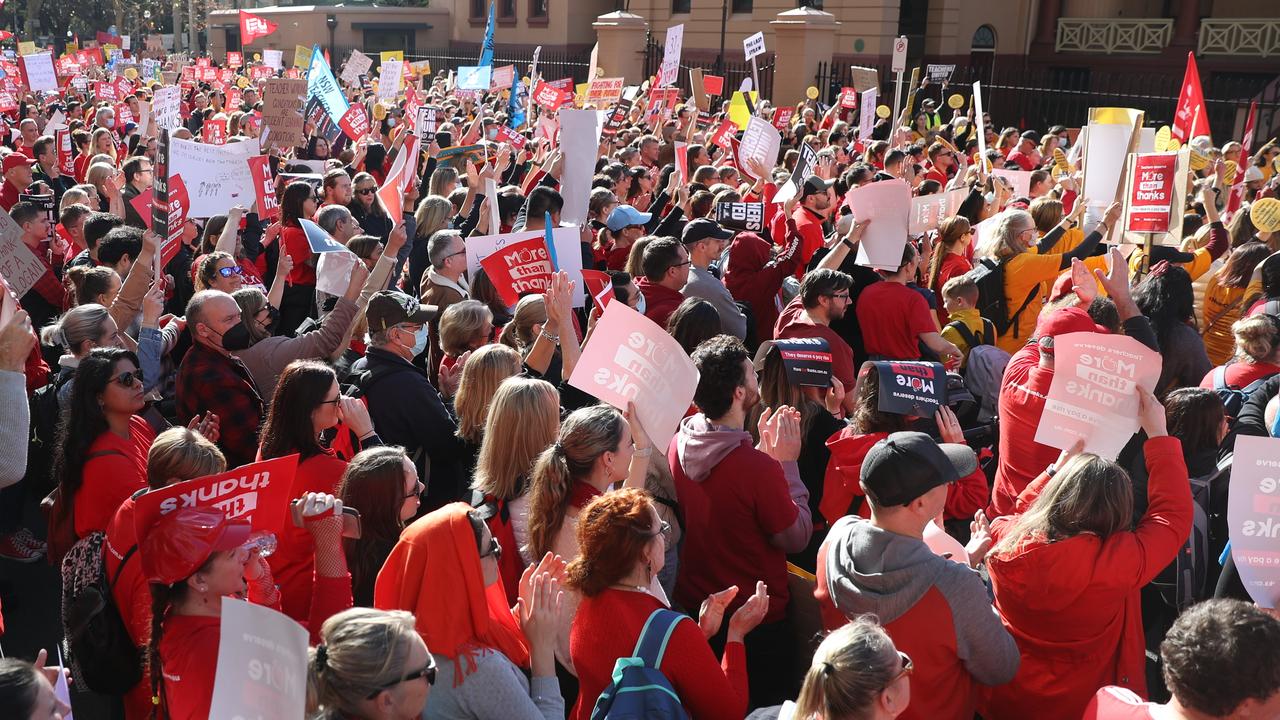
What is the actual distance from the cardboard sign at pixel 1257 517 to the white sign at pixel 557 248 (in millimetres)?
3573

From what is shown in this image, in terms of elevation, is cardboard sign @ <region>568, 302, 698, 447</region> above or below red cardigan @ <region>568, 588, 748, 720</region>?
above

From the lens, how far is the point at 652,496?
13.1 ft

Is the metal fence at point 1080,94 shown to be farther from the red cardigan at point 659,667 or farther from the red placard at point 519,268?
the red cardigan at point 659,667

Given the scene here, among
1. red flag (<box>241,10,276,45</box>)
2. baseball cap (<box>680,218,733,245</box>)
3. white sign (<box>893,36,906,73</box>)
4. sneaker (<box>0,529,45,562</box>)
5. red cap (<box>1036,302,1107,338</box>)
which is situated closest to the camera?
red cap (<box>1036,302,1107,338</box>)

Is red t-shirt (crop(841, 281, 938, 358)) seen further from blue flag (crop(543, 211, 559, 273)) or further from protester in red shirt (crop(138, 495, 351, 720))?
protester in red shirt (crop(138, 495, 351, 720))

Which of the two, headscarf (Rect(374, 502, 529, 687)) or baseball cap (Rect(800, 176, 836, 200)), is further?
baseball cap (Rect(800, 176, 836, 200))

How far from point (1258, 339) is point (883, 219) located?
2.09 metres

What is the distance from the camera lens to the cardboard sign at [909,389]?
14.0 feet

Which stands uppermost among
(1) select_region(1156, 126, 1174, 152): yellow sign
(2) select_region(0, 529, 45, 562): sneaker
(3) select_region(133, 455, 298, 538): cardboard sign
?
(1) select_region(1156, 126, 1174, 152): yellow sign

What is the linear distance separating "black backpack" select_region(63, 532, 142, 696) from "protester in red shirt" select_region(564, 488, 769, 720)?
1461mm

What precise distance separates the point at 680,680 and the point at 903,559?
708 mm

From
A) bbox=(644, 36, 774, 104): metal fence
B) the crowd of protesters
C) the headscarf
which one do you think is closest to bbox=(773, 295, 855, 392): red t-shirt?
the crowd of protesters

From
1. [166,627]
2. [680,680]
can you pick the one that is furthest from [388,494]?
[680,680]

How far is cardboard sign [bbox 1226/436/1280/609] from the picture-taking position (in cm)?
345
